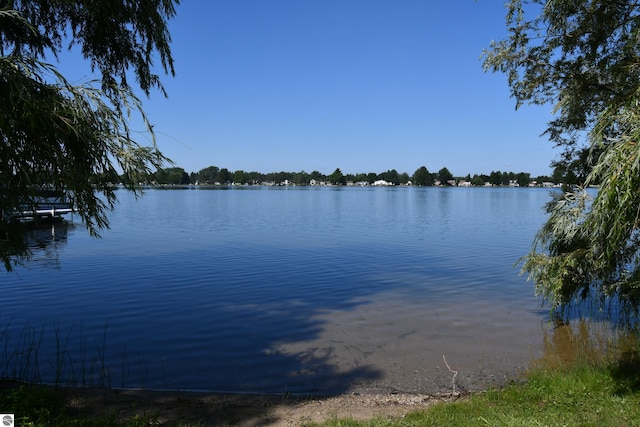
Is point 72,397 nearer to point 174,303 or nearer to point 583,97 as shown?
point 174,303

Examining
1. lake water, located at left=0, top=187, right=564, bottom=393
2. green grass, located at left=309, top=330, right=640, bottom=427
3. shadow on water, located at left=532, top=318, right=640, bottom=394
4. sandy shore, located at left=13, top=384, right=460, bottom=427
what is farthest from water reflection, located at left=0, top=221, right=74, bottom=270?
shadow on water, located at left=532, top=318, right=640, bottom=394

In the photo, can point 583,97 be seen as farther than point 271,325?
No

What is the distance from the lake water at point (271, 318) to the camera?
8.32 m

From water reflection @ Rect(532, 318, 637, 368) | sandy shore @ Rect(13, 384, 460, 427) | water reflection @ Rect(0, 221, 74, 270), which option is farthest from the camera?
water reflection @ Rect(532, 318, 637, 368)

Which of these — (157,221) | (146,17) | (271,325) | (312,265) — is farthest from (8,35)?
(157,221)

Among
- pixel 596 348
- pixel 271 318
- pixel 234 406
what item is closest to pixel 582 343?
pixel 596 348

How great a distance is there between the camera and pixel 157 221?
38875mm

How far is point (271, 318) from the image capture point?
38.5 feet

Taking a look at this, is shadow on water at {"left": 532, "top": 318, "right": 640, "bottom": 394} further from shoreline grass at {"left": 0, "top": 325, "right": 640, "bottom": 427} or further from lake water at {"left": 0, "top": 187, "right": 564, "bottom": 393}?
lake water at {"left": 0, "top": 187, "right": 564, "bottom": 393}

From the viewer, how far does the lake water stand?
8320 millimetres

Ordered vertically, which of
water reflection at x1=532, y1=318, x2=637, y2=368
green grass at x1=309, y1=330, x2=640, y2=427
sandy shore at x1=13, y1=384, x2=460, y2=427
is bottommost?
water reflection at x1=532, y1=318, x2=637, y2=368

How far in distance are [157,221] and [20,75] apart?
120 feet

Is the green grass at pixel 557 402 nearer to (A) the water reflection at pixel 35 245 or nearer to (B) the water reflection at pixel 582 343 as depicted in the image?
(B) the water reflection at pixel 582 343

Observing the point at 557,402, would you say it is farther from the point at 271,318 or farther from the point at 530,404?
the point at 271,318
